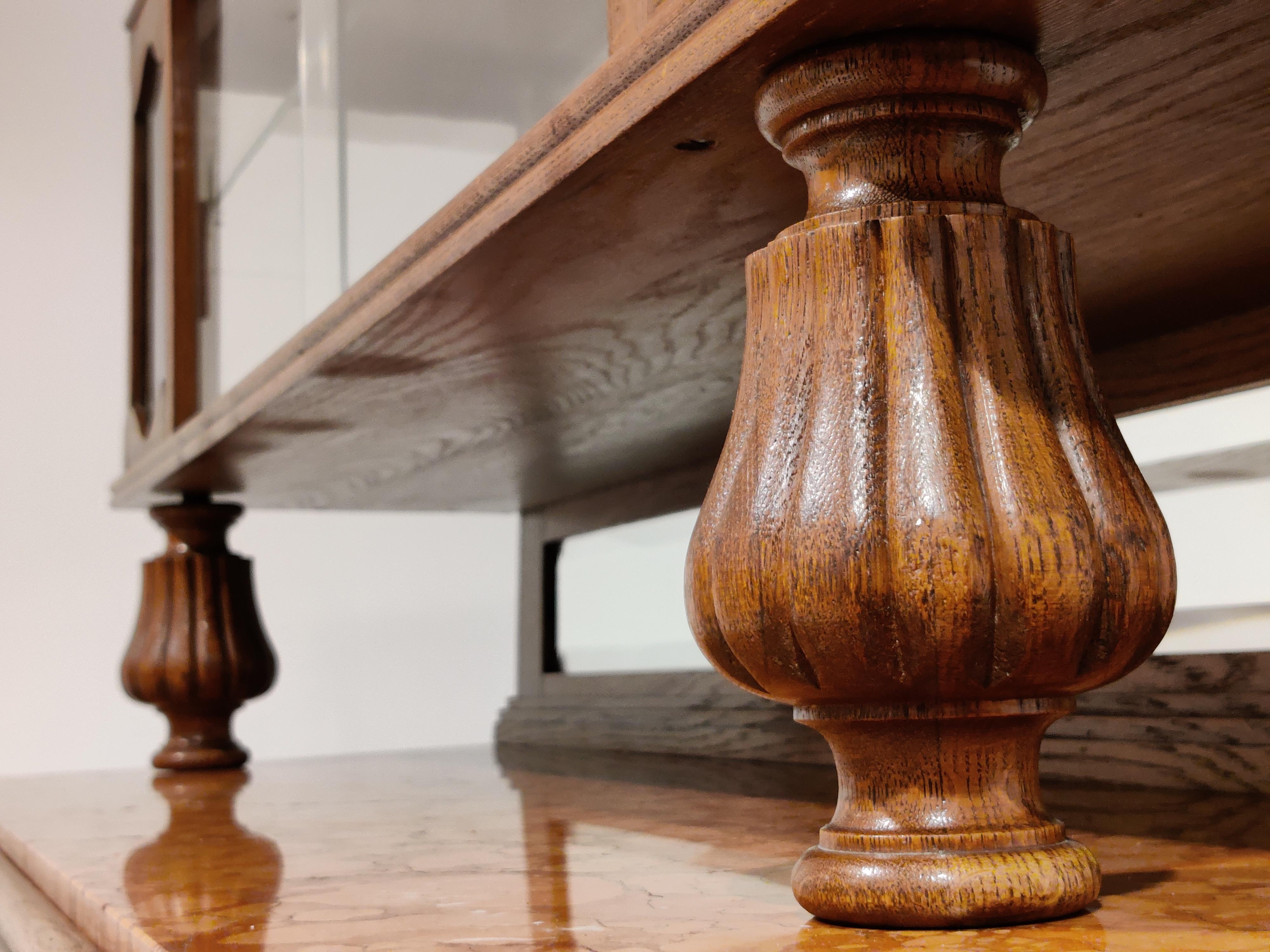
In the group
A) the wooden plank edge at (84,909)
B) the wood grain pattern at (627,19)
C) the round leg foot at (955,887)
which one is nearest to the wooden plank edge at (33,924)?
the wooden plank edge at (84,909)

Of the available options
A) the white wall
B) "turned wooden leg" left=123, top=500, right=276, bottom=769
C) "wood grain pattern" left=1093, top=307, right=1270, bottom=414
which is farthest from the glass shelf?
the white wall

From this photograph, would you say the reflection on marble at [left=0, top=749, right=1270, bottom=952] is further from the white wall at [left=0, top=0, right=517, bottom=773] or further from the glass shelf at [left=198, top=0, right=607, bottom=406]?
the white wall at [left=0, top=0, right=517, bottom=773]

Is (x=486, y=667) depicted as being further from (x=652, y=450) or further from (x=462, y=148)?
(x=462, y=148)

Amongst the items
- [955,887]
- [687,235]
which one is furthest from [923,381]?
[687,235]

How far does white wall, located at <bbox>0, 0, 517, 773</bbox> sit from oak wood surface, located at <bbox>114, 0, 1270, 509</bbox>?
1.54m

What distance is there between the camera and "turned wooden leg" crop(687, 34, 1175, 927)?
441 mm

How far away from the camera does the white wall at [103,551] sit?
283cm

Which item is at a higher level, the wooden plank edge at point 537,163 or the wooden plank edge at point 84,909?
the wooden plank edge at point 537,163

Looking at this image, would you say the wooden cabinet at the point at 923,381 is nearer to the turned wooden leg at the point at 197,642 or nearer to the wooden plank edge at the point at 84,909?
the wooden plank edge at the point at 84,909

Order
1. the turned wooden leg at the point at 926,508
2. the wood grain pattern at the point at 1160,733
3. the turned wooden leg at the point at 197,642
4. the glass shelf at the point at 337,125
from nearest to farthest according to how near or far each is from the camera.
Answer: the turned wooden leg at the point at 926,508 → the glass shelf at the point at 337,125 → the wood grain pattern at the point at 1160,733 → the turned wooden leg at the point at 197,642

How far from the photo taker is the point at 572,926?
21.2 inches

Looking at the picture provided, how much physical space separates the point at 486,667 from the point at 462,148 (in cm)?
236

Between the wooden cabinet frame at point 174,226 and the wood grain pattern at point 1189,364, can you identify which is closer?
the wood grain pattern at point 1189,364

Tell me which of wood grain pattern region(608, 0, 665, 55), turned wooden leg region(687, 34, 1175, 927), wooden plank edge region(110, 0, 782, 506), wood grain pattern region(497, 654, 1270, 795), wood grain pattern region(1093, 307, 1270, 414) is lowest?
wood grain pattern region(497, 654, 1270, 795)
